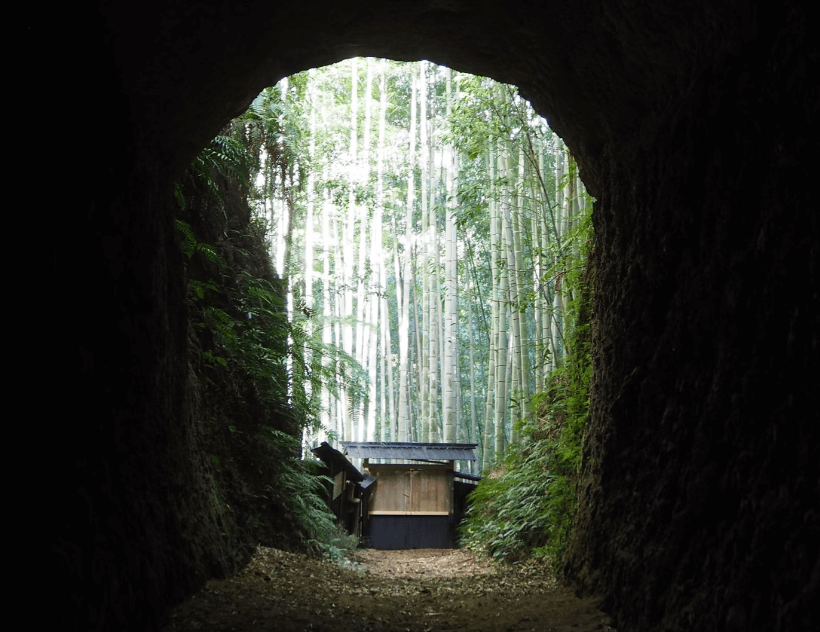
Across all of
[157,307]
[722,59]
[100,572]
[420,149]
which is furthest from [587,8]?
[420,149]

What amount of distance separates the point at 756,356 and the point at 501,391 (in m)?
10.8

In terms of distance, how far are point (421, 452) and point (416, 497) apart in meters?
0.83

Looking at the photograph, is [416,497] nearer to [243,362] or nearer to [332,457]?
[332,457]

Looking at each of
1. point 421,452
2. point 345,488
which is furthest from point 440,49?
point 421,452

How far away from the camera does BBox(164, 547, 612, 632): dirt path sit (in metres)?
3.70

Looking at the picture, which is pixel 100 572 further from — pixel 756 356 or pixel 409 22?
pixel 409 22

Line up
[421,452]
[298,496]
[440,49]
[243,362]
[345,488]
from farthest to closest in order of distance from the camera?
[421,452], [345,488], [298,496], [243,362], [440,49]

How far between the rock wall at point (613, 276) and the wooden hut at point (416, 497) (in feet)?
26.3

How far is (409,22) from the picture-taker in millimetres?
4164

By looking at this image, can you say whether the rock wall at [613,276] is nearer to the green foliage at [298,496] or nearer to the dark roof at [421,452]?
the green foliage at [298,496]

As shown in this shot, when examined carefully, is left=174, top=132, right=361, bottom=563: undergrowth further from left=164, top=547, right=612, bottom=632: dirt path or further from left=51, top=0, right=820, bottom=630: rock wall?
left=51, top=0, right=820, bottom=630: rock wall

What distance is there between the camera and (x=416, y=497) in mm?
12719

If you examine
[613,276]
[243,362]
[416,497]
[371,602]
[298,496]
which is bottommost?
[416,497]

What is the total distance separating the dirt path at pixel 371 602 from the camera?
3.70m
